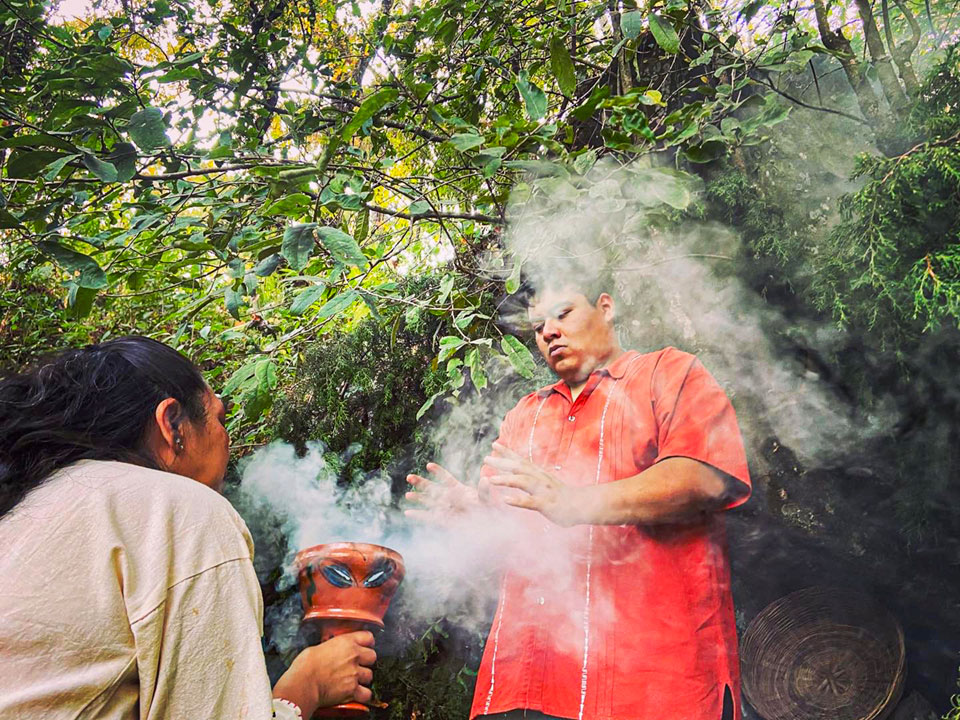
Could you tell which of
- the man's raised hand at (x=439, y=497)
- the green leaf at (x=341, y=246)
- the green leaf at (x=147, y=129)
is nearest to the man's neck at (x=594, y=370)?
the man's raised hand at (x=439, y=497)

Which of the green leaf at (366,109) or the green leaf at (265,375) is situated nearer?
the green leaf at (366,109)

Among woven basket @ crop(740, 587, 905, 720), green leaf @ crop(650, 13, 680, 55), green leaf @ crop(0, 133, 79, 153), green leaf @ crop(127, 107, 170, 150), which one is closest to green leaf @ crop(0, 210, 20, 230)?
green leaf @ crop(0, 133, 79, 153)

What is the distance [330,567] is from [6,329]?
3416 millimetres

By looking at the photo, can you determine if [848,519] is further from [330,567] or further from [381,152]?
[381,152]

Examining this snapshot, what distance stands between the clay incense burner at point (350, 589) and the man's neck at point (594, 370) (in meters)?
0.63

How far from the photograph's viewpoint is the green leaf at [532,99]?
1859 millimetres

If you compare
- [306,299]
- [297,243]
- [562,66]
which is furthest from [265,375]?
[562,66]

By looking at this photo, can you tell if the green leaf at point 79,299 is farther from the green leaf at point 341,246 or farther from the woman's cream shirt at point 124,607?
the woman's cream shirt at point 124,607

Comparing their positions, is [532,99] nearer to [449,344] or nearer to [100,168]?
[449,344]

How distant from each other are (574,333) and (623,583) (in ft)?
2.06

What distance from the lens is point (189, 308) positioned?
2.50 meters

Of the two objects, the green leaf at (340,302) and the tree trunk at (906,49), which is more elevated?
the tree trunk at (906,49)

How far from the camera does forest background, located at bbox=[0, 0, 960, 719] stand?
1494mm

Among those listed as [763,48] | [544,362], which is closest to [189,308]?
[544,362]
